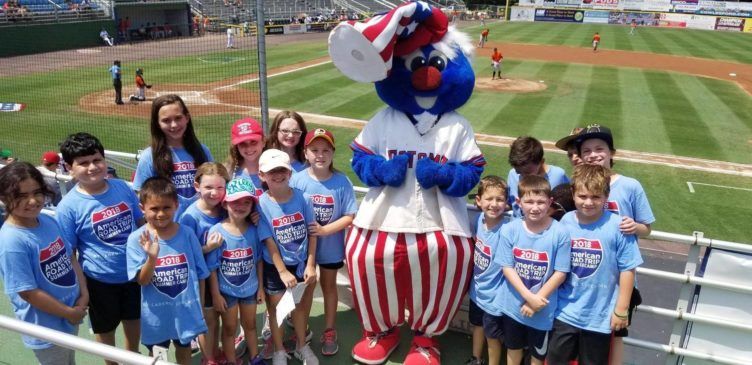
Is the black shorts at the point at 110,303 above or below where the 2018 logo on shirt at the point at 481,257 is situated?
below

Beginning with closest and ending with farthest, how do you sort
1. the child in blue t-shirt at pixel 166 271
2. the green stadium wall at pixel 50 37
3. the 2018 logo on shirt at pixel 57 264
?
the 2018 logo on shirt at pixel 57 264 < the child in blue t-shirt at pixel 166 271 < the green stadium wall at pixel 50 37

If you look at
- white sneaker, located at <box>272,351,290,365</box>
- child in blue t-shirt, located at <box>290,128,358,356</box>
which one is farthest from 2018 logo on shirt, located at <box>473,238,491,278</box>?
white sneaker, located at <box>272,351,290,365</box>

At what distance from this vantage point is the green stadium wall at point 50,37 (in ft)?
62.6

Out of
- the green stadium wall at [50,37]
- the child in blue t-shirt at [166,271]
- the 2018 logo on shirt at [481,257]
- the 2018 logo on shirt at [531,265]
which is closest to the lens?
the child in blue t-shirt at [166,271]

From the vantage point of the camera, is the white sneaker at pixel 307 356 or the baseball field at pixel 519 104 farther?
A: the baseball field at pixel 519 104

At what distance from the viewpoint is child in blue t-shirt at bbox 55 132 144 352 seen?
116 inches

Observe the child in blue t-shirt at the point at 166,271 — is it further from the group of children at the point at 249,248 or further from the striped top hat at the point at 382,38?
the striped top hat at the point at 382,38

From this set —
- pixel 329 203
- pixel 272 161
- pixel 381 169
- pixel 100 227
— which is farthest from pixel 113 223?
pixel 381 169

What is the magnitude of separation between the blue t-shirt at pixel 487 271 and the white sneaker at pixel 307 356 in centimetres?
114

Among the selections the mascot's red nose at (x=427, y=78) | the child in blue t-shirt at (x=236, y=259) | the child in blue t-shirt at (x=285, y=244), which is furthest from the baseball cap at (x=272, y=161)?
the mascot's red nose at (x=427, y=78)

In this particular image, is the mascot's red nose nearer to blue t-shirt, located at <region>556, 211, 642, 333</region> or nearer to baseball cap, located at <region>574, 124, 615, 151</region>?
baseball cap, located at <region>574, 124, 615, 151</region>

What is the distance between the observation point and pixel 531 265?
117 inches

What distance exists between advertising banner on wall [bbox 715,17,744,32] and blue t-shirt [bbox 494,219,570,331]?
170ft

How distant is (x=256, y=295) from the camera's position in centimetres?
332
